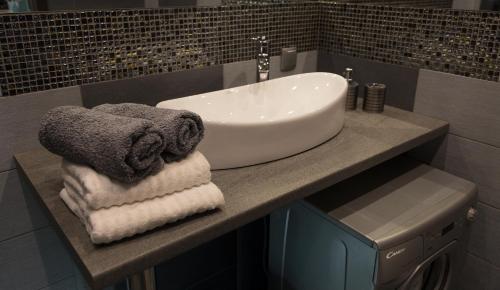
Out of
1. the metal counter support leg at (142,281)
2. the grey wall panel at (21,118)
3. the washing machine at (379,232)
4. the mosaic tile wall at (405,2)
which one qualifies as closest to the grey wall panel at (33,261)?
the grey wall panel at (21,118)

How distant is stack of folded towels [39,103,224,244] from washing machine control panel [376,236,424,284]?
55 cm

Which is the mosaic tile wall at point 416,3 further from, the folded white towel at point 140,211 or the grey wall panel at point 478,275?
the folded white towel at point 140,211

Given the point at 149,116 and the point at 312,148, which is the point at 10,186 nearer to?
the point at 149,116

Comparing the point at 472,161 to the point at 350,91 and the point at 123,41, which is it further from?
the point at 123,41

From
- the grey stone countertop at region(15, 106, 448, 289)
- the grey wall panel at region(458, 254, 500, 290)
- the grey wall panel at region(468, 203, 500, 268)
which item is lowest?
the grey wall panel at region(458, 254, 500, 290)

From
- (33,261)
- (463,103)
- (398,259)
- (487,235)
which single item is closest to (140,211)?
(33,261)

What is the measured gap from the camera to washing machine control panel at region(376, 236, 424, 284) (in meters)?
1.15

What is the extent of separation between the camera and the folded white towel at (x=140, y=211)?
2.46 feet

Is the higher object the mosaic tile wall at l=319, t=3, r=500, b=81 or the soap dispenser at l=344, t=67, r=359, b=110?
the mosaic tile wall at l=319, t=3, r=500, b=81

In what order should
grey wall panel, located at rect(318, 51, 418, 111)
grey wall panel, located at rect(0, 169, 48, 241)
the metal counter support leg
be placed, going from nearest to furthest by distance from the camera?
1. the metal counter support leg
2. grey wall panel, located at rect(0, 169, 48, 241)
3. grey wall panel, located at rect(318, 51, 418, 111)

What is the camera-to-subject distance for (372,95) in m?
1.49

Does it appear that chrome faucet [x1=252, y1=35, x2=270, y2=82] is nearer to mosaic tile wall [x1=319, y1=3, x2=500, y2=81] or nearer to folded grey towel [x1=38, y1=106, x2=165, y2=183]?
mosaic tile wall [x1=319, y1=3, x2=500, y2=81]

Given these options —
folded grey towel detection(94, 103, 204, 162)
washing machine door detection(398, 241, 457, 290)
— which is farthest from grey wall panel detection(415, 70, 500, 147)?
folded grey towel detection(94, 103, 204, 162)

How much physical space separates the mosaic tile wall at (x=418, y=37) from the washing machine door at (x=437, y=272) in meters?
0.57
